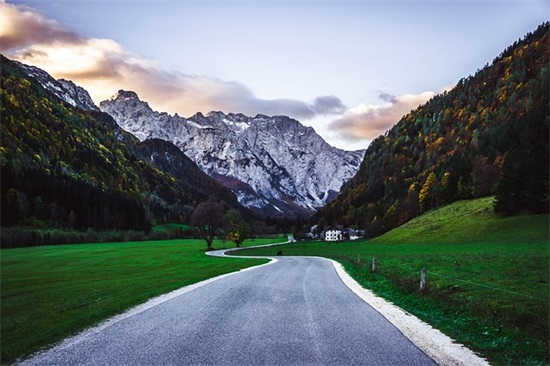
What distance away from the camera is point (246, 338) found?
1077 cm

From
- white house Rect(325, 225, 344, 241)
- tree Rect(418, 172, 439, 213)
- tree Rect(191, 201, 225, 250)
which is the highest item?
tree Rect(418, 172, 439, 213)

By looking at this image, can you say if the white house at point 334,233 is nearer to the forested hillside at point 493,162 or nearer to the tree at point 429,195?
the forested hillside at point 493,162

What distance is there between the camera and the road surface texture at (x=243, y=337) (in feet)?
29.7

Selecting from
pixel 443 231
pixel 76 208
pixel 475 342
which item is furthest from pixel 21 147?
pixel 475 342

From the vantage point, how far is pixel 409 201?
440 ft

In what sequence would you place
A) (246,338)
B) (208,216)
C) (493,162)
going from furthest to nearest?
(493,162), (208,216), (246,338)

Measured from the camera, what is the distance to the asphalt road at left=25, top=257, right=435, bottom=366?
29.6 ft

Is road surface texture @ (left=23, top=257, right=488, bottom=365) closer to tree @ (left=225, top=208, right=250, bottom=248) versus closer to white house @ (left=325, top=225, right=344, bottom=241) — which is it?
tree @ (left=225, top=208, right=250, bottom=248)

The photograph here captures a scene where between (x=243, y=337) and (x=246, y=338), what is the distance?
0.45ft

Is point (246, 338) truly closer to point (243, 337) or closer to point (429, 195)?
point (243, 337)

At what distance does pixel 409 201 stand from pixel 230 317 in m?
130

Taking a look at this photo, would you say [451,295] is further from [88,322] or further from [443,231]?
[443,231]

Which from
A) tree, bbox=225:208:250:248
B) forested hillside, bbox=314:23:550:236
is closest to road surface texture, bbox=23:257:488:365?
forested hillside, bbox=314:23:550:236

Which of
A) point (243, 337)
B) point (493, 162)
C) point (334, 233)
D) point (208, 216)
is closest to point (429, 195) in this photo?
point (493, 162)
